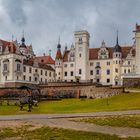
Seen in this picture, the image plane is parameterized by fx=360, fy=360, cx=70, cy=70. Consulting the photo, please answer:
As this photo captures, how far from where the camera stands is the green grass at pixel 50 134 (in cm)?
1909

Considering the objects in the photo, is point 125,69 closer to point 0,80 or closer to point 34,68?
point 34,68

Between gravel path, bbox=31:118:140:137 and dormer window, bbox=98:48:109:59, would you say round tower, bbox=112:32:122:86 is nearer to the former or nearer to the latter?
dormer window, bbox=98:48:109:59

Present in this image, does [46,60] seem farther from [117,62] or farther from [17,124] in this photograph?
[17,124]

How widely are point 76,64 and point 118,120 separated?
8201cm

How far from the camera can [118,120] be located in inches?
1008

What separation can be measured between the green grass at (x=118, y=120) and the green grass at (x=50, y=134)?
401 centimetres

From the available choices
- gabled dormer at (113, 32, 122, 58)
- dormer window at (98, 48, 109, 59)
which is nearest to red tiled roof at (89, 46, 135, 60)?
dormer window at (98, 48, 109, 59)

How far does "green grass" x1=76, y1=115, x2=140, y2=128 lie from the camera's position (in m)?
23.9

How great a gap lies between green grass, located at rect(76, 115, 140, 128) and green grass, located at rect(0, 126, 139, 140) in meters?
4.01

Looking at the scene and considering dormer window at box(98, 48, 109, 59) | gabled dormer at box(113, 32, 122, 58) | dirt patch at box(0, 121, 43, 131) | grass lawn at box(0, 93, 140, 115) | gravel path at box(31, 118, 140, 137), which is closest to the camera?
gravel path at box(31, 118, 140, 137)

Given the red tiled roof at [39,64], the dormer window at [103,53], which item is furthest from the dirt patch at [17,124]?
the dormer window at [103,53]

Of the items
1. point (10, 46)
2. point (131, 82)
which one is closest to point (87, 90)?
point (131, 82)

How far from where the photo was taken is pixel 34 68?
10731 cm

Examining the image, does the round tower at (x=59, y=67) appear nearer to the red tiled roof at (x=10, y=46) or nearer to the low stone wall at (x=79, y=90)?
the red tiled roof at (x=10, y=46)
